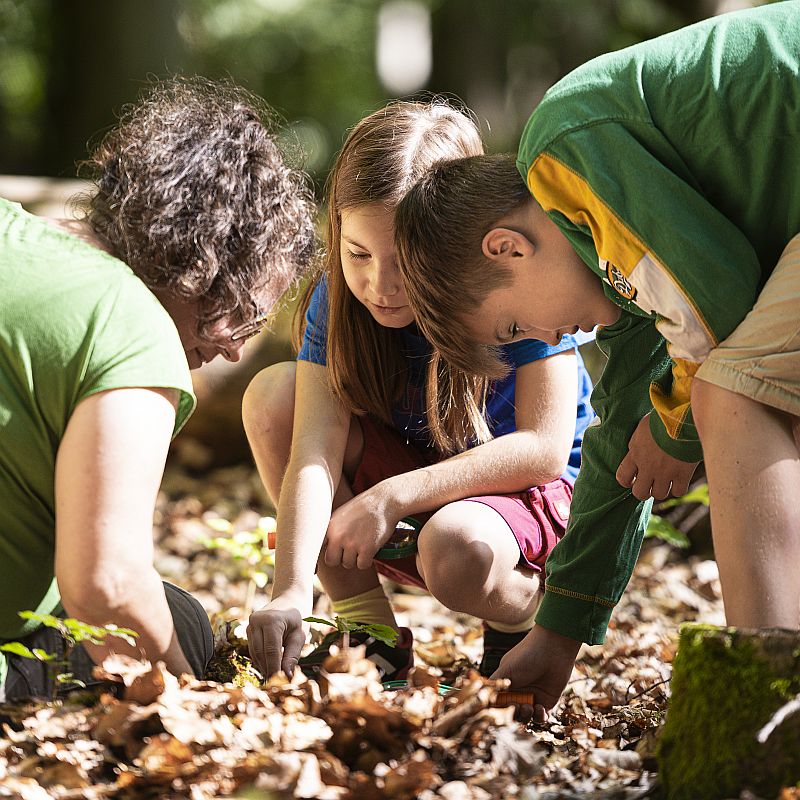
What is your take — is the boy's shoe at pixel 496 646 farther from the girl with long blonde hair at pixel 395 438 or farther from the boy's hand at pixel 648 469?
the boy's hand at pixel 648 469

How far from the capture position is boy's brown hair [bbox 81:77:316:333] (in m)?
2.00

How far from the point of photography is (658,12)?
9.98 metres

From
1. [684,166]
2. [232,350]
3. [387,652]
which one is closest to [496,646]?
[387,652]

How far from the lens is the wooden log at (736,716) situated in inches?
54.5

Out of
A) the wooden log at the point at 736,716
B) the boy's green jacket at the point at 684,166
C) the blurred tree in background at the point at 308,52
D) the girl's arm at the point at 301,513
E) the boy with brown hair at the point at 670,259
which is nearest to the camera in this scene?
the wooden log at the point at 736,716

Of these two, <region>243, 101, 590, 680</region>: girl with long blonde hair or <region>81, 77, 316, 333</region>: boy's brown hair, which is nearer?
<region>81, 77, 316, 333</region>: boy's brown hair

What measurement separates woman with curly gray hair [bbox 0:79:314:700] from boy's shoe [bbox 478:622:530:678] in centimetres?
79

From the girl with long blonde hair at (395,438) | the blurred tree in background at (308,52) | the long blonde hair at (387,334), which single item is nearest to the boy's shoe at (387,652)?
the girl with long blonde hair at (395,438)

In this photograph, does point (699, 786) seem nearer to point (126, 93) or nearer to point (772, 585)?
point (772, 585)

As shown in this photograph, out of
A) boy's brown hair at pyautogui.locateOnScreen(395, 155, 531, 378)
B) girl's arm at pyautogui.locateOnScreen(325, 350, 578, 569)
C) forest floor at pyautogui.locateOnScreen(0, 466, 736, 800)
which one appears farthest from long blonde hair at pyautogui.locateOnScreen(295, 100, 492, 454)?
forest floor at pyautogui.locateOnScreen(0, 466, 736, 800)

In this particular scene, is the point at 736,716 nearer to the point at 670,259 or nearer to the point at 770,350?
the point at 770,350

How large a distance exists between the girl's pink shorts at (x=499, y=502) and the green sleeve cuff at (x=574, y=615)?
22 cm

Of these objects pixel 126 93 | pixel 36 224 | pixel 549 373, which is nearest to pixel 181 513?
pixel 549 373

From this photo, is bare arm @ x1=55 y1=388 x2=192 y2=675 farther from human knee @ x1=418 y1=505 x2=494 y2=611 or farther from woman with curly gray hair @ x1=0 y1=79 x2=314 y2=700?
human knee @ x1=418 y1=505 x2=494 y2=611
